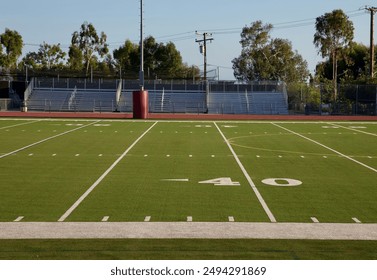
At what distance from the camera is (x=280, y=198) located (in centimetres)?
1438

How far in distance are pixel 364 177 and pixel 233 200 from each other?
5.37m

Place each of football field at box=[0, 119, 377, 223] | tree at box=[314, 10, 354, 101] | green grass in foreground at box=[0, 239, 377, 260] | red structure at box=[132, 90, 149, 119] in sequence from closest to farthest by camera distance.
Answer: green grass in foreground at box=[0, 239, 377, 260], football field at box=[0, 119, 377, 223], red structure at box=[132, 90, 149, 119], tree at box=[314, 10, 354, 101]

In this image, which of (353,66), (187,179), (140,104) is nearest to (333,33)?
(353,66)

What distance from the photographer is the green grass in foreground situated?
904 cm

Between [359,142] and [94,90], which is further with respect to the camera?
[94,90]

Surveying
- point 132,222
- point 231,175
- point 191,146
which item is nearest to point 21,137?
point 191,146

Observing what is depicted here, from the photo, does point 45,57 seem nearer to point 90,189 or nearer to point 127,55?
point 127,55

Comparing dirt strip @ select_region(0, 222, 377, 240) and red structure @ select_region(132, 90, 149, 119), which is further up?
red structure @ select_region(132, 90, 149, 119)

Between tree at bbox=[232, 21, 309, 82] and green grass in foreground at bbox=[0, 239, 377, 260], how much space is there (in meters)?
89.3

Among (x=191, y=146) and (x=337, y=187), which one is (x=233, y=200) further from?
(x=191, y=146)

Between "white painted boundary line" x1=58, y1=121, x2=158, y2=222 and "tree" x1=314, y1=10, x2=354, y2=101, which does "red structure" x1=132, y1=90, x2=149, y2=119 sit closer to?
"white painted boundary line" x1=58, y1=121, x2=158, y2=222

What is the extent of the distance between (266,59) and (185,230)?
9076 cm

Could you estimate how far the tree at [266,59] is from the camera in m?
98.1

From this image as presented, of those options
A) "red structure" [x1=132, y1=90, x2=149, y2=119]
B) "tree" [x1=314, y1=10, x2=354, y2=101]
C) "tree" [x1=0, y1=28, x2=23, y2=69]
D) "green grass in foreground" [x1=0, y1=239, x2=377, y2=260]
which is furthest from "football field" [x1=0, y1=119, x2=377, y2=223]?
"tree" [x1=0, y1=28, x2=23, y2=69]
